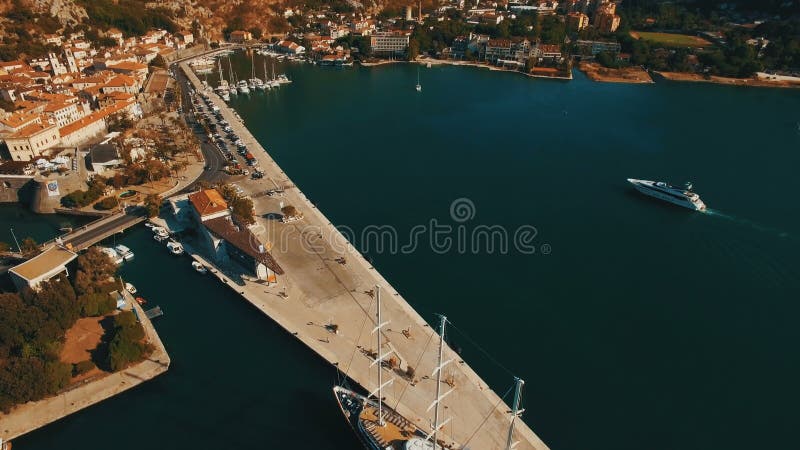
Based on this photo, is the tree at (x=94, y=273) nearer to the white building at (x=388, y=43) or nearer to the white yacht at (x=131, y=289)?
the white yacht at (x=131, y=289)

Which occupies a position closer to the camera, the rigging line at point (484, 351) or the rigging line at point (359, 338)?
the rigging line at point (359, 338)

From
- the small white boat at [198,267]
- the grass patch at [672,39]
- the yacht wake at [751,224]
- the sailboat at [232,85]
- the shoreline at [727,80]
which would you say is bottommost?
the yacht wake at [751,224]

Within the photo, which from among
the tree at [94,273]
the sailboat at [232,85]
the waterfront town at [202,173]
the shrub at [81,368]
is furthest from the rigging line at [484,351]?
the sailboat at [232,85]

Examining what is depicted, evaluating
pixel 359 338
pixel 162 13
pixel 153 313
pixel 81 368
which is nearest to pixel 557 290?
pixel 359 338

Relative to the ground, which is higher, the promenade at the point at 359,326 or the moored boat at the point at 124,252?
the moored boat at the point at 124,252

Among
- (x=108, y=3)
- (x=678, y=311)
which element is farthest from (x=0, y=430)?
(x=108, y=3)

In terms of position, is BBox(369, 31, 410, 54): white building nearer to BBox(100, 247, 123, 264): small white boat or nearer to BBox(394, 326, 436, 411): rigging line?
BBox(100, 247, 123, 264): small white boat

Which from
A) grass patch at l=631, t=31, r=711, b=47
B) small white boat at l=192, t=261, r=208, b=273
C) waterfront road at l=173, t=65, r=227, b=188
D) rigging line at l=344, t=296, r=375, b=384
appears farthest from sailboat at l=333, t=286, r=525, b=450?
grass patch at l=631, t=31, r=711, b=47

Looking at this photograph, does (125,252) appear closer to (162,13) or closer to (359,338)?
(359,338)

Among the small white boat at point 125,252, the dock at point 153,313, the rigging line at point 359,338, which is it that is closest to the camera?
the rigging line at point 359,338
